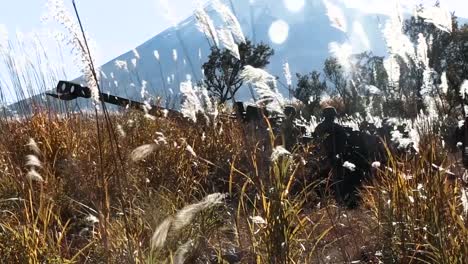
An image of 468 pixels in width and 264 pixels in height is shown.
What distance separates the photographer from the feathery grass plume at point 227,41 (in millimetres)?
2656

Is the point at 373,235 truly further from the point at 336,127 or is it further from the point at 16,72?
the point at 16,72

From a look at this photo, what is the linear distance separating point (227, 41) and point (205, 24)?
0.39 ft

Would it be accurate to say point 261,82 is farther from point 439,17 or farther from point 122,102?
point 122,102

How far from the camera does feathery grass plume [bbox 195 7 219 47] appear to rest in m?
2.56

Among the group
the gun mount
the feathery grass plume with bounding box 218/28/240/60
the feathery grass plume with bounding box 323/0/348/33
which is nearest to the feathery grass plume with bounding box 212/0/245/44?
the feathery grass plume with bounding box 218/28/240/60

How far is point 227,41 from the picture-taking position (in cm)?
268

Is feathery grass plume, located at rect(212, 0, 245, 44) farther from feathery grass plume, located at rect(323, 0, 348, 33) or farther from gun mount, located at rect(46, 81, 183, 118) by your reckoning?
gun mount, located at rect(46, 81, 183, 118)

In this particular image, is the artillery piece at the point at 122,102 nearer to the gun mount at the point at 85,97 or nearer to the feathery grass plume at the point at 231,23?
the gun mount at the point at 85,97

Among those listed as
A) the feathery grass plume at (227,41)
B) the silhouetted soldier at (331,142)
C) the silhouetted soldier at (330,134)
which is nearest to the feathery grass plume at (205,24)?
the feathery grass plume at (227,41)

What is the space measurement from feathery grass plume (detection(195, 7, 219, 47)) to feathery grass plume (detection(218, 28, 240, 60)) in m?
0.05

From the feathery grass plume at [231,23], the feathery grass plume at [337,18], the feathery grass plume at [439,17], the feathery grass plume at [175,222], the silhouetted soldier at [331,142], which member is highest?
the feathery grass plume at [231,23]

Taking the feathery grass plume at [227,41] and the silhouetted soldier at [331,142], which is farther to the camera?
the silhouetted soldier at [331,142]

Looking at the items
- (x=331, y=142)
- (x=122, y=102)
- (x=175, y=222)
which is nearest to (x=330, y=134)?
(x=331, y=142)

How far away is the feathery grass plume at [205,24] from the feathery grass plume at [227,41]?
0.16 ft
